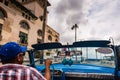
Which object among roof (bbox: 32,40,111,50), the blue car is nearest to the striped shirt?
the blue car

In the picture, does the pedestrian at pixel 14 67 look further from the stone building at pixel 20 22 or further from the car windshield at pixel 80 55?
the stone building at pixel 20 22

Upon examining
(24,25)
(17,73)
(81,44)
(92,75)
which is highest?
(24,25)

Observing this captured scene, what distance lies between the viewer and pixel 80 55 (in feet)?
13.1

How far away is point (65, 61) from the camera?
3.86 meters

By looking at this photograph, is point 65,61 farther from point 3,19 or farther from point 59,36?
point 59,36

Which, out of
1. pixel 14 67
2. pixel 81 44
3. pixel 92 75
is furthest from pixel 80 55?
pixel 14 67

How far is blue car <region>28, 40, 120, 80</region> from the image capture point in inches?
128

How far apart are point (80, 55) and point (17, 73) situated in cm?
252

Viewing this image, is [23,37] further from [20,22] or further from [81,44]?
[81,44]

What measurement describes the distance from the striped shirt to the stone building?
25599 mm

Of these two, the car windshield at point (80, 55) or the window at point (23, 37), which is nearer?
the car windshield at point (80, 55)

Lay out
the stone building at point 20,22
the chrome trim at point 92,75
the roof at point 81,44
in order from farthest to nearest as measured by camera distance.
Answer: the stone building at point 20,22, the roof at point 81,44, the chrome trim at point 92,75

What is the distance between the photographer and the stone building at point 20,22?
2749cm

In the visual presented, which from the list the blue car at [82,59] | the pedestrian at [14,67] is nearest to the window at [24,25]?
the blue car at [82,59]
